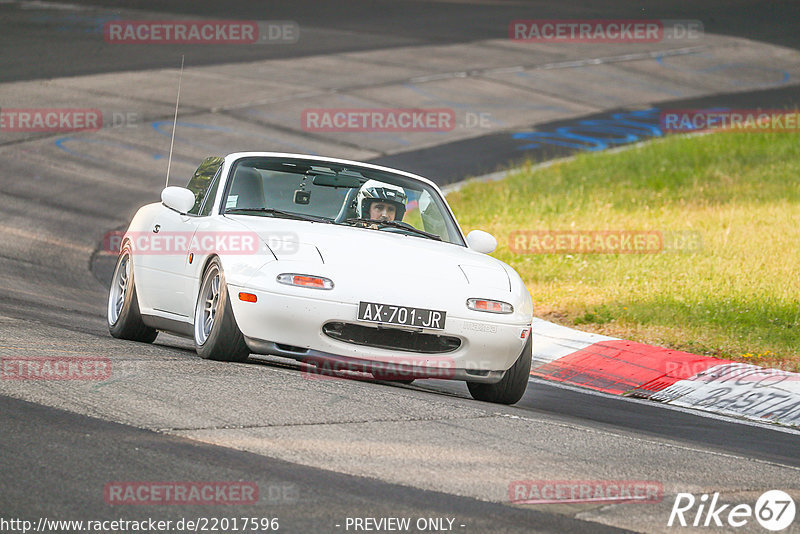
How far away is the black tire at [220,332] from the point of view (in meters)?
7.70

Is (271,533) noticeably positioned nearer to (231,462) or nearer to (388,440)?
(231,462)

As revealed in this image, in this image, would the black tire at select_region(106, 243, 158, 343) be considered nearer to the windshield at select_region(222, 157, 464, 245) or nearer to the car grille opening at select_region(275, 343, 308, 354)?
the windshield at select_region(222, 157, 464, 245)

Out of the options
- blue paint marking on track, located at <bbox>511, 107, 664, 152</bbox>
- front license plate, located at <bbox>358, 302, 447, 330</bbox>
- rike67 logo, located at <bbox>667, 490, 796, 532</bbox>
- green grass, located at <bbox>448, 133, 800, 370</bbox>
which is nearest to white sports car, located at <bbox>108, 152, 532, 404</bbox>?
front license plate, located at <bbox>358, 302, 447, 330</bbox>

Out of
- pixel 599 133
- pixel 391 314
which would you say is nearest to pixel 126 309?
pixel 391 314

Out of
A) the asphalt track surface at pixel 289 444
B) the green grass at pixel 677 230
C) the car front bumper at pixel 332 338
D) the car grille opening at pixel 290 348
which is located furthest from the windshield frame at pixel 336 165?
the green grass at pixel 677 230

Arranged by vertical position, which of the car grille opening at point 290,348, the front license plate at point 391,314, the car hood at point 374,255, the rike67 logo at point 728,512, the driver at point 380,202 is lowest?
the car grille opening at point 290,348

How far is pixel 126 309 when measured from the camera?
9422 millimetres

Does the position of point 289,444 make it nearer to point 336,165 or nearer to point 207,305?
point 207,305

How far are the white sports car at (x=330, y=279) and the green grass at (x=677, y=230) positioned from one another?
3.25 meters

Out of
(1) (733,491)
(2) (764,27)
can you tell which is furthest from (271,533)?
(2) (764,27)

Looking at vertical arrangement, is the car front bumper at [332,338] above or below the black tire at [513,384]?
above

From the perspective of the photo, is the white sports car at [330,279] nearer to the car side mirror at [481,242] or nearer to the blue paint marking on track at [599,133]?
the car side mirror at [481,242]

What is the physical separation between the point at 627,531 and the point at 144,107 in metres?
21.2

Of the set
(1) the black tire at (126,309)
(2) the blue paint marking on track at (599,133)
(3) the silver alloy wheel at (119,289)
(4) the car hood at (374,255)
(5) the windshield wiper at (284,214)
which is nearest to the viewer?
(4) the car hood at (374,255)
